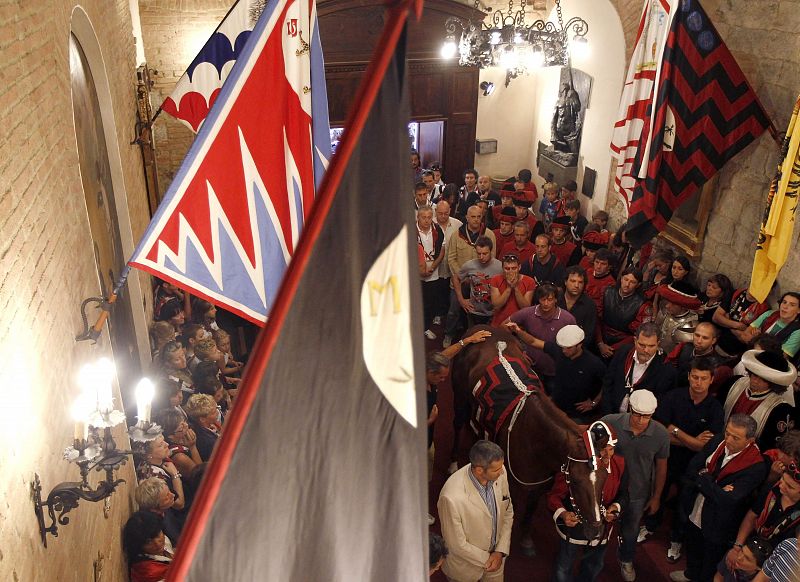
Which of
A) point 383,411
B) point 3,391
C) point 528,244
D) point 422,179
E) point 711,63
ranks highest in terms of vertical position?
point 422,179

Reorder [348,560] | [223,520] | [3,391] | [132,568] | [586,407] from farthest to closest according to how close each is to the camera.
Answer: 1. [586,407]
2. [132,568]
3. [3,391]
4. [348,560]
5. [223,520]

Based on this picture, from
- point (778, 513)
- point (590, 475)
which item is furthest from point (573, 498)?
point (778, 513)

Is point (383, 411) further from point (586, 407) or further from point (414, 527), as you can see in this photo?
point (586, 407)

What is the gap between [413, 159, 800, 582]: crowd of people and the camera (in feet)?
15.8

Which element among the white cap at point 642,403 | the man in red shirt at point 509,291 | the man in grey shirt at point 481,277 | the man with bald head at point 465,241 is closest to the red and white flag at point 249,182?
the white cap at point 642,403

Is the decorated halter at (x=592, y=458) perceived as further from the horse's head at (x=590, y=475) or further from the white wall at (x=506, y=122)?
the white wall at (x=506, y=122)

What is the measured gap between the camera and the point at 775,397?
5586 mm

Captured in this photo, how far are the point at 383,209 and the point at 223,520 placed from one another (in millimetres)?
903

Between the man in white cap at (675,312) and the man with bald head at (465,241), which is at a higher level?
the man with bald head at (465,241)

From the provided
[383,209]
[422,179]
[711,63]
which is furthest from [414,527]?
[422,179]

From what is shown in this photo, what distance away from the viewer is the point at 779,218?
683 cm

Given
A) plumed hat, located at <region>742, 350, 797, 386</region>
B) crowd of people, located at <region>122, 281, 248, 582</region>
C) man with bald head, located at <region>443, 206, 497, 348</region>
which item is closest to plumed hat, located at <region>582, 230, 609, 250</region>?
man with bald head, located at <region>443, 206, 497, 348</region>

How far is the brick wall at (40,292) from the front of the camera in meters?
2.60

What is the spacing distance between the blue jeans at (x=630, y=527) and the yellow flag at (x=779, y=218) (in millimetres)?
2882
